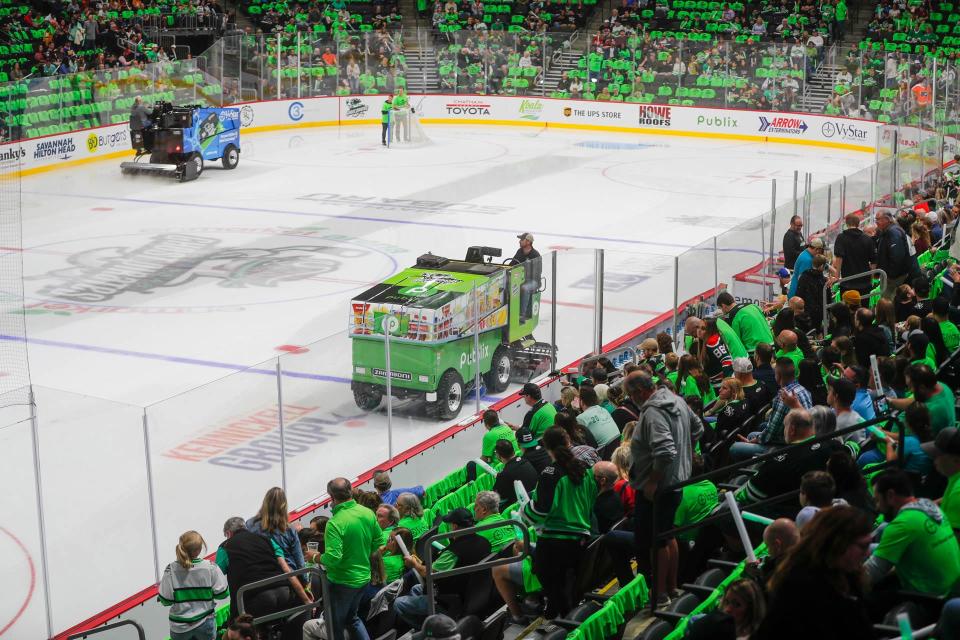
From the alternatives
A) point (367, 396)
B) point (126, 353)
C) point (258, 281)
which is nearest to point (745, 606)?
point (367, 396)

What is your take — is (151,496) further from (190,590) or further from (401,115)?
(401,115)

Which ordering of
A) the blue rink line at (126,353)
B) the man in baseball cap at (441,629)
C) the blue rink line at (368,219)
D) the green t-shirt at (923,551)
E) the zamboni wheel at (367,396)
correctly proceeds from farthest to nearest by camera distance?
the blue rink line at (368,219)
the blue rink line at (126,353)
the zamboni wheel at (367,396)
the man in baseball cap at (441,629)
the green t-shirt at (923,551)

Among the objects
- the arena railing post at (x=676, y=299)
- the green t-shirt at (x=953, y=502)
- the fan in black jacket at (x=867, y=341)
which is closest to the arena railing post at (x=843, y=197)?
the arena railing post at (x=676, y=299)

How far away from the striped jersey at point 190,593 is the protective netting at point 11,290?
2197mm

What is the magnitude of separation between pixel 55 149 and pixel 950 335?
21158mm

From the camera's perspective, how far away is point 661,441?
604 cm

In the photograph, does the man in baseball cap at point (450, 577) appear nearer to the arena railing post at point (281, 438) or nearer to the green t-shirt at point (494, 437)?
the green t-shirt at point (494, 437)

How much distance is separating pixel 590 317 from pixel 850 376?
5249mm

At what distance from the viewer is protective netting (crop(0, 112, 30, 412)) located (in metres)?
13.4

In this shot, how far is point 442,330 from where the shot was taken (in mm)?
11492

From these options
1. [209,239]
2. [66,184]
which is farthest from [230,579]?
[66,184]

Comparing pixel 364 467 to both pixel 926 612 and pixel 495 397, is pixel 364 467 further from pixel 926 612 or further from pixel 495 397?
pixel 926 612

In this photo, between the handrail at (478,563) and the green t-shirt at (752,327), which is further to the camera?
the green t-shirt at (752,327)

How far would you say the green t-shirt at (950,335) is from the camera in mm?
9125
